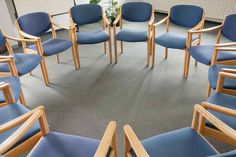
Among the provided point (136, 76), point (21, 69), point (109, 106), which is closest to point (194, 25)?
point (136, 76)

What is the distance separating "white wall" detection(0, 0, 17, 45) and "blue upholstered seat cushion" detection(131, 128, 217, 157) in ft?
11.0

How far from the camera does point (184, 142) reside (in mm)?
1275

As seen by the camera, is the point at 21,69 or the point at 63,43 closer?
the point at 21,69

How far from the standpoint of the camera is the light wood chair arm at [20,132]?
3.55 feet

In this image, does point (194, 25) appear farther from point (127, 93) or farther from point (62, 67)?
point (62, 67)

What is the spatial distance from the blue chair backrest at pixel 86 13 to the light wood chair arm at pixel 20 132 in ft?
7.18

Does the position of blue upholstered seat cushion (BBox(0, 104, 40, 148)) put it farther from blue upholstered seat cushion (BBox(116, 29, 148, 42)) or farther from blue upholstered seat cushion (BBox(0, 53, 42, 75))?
blue upholstered seat cushion (BBox(116, 29, 148, 42))

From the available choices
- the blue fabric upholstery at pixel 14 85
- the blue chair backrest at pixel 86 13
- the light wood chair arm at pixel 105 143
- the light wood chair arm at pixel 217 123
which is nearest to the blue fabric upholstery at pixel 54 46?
the blue chair backrest at pixel 86 13

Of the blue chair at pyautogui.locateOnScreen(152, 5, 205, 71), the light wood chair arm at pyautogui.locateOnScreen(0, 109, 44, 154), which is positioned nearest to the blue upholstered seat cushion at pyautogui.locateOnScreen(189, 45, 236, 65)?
the blue chair at pyautogui.locateOnScreen(152, 5, 205, 71)

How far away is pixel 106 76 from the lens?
9.53 feet

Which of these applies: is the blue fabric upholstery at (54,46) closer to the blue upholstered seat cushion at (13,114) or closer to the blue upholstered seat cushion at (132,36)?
the blue upholstered seat cushion at (132,36)

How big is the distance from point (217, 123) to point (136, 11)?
2459mm

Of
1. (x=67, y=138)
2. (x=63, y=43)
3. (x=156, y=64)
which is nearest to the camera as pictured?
(x=67, y=138)

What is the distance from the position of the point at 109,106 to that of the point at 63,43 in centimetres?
109
